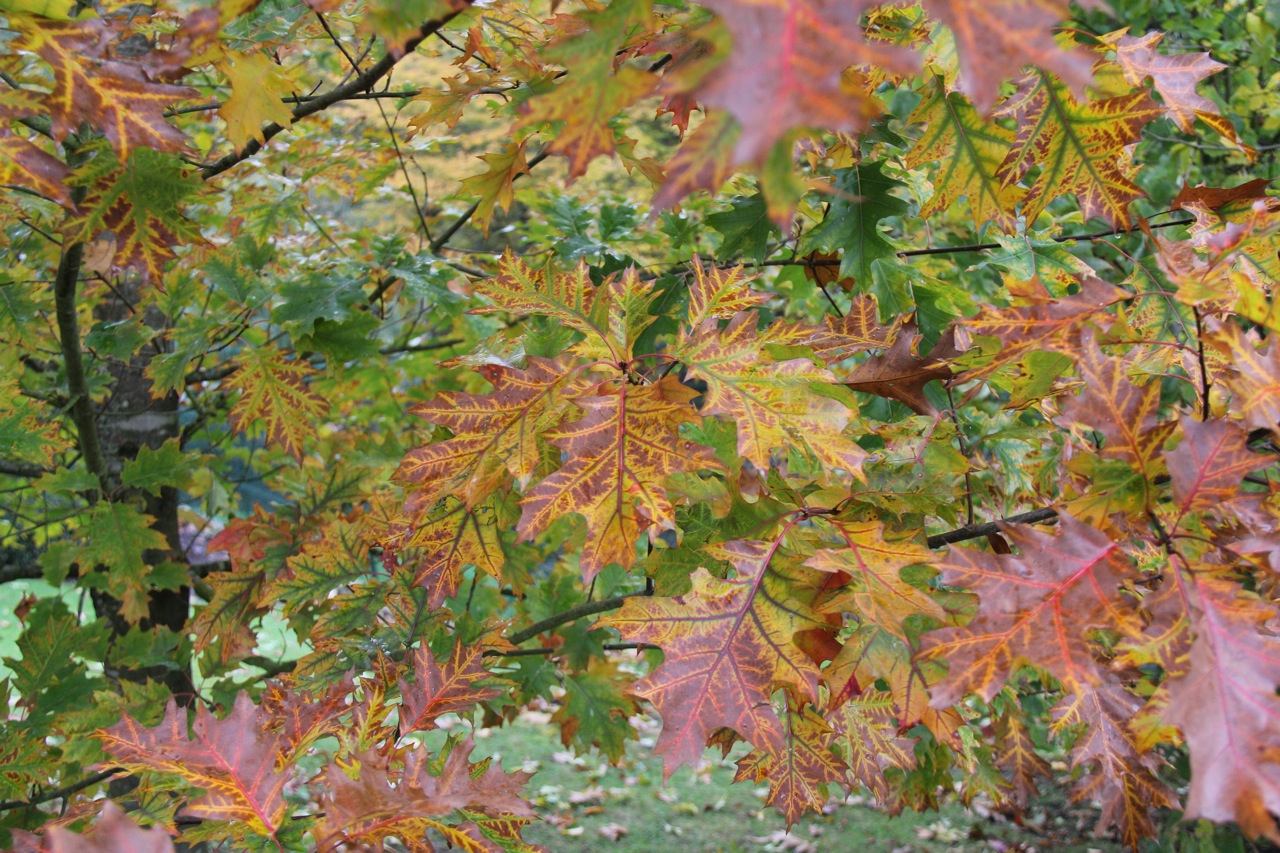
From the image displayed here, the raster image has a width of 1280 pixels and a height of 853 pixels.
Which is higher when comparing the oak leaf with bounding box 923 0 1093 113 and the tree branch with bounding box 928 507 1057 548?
the oak leaf with bounding box 923 0 1093 113

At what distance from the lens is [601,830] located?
518cm

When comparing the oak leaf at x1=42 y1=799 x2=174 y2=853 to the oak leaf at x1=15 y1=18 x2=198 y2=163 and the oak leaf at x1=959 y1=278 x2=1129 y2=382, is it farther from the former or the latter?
the oak leaf at x1=959 y1=278 x2=1129 y2=382

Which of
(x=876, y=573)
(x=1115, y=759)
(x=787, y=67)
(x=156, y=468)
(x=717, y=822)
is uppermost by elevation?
(x=787, y=67)

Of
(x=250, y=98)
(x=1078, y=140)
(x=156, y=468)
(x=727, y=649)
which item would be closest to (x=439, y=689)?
(x=727, y=649)

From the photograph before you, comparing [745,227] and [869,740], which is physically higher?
[745,227]

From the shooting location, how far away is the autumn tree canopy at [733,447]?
0.81 m

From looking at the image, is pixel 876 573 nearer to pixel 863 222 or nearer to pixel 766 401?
pixel 766 401

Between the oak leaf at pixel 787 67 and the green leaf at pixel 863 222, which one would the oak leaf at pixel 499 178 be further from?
the oak leaf at pixel 787 67

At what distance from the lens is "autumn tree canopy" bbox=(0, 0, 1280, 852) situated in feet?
2.67

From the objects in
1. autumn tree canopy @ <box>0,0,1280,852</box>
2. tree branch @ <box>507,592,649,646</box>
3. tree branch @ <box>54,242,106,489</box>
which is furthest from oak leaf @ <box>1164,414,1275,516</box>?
tree branch @ <box>54,242,106,489</box>

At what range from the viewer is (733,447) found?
1.33m

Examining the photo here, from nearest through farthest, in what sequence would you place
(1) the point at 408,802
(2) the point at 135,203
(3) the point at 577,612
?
(1) the point at 408,802 < (2) the point at 135,203 < (3) the point at 577,612

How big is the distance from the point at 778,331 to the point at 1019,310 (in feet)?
1.02

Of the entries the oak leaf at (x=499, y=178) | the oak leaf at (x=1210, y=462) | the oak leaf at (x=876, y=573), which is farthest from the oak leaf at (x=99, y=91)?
the oak leaf at (x=1210, y=462)
